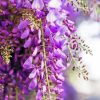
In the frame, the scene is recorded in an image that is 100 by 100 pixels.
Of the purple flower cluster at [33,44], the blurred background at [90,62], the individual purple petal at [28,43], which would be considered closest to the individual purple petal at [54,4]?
the purple flower cluster at [33,44]

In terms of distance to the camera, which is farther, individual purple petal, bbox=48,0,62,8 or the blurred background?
the blurred background

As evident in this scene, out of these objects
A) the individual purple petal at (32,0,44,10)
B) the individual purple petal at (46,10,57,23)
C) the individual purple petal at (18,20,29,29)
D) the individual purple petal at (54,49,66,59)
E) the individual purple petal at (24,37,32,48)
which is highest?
the individual purple petal at (32,0,44,10)

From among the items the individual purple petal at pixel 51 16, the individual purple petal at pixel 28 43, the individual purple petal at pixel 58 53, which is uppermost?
the individual purple petal at pixel 51 16

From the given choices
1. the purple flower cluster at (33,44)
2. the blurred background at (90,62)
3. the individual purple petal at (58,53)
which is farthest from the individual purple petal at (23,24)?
the blurred background at (90,62)

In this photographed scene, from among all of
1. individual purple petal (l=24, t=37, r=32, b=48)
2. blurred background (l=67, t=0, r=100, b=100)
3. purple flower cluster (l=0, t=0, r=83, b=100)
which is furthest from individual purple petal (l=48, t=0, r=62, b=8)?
blurred background (l=67, t=0, r=100, b=100)

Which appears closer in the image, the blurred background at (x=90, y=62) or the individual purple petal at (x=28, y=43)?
the individual purple petal at (x=28, y=43)

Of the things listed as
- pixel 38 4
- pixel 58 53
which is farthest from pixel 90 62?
pixel 38 4

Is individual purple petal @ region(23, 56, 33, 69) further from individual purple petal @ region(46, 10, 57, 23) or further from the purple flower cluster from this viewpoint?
individual purple petal @ region(46, 10, 57, 23)

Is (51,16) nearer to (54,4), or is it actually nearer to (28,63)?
(54,4)

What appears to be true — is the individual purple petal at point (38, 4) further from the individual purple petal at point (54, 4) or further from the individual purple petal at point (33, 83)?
the individual purple petal at point (33, 83)

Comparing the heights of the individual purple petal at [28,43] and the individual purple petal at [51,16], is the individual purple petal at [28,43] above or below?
below
